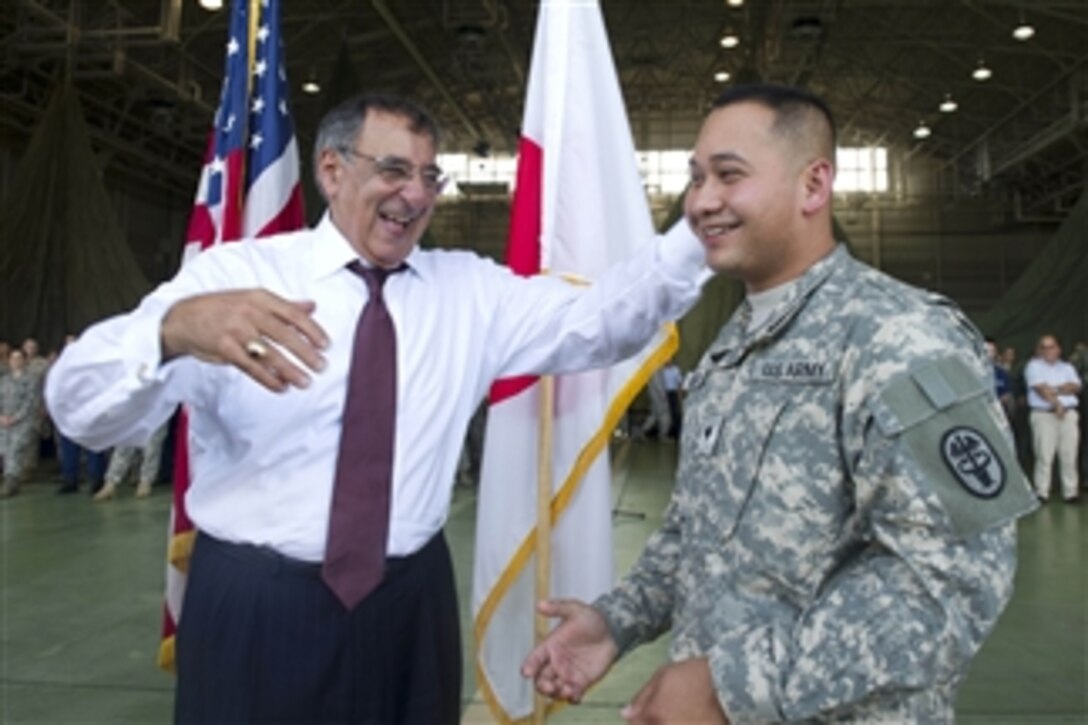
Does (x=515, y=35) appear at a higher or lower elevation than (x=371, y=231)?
higher

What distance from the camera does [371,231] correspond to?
1.57 m

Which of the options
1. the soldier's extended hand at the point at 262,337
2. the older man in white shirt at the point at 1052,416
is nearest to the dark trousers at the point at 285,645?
the soldier's extended hand at the point at 262,337

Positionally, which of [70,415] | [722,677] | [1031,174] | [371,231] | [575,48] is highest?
[1031,174]

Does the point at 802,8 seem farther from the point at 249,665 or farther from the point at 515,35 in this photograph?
the point at 249,665

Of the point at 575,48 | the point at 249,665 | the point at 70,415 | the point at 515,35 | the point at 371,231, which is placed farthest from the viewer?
the point at 515,35

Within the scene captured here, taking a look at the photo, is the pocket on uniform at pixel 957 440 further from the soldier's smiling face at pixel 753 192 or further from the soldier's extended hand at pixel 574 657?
the soldier's extended hand at pixel 574 657

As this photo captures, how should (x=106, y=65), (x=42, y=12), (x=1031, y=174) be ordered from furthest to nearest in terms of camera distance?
(x=1031, y=174) → (x=106, y=65) → (x=42, y=12)

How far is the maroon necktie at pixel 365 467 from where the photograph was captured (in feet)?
4.64

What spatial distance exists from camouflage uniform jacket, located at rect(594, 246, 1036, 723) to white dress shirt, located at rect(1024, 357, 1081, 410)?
7.31 meters

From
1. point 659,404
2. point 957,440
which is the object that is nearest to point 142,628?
point 957,440

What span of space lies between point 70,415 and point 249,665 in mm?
475

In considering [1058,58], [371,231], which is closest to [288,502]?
[371,231]

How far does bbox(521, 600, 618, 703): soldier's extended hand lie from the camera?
1.22 m

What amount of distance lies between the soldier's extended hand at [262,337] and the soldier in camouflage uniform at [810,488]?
0.50 m
